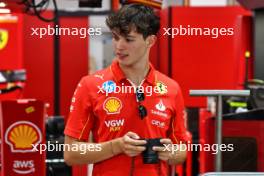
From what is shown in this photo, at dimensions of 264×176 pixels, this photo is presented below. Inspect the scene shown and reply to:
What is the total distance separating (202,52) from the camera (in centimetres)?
597

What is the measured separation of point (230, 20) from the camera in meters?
6.09

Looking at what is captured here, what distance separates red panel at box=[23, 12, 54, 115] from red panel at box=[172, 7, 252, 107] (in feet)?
5.46

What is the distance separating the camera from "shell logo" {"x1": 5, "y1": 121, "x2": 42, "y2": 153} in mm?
3379

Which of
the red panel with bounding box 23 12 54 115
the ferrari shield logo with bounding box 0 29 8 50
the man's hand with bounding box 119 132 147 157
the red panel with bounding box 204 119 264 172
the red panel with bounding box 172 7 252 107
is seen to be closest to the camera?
the man's hand with bounding box 119 132 147 157

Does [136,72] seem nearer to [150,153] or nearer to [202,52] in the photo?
[150,153]

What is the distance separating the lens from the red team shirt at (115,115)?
5.75 feet

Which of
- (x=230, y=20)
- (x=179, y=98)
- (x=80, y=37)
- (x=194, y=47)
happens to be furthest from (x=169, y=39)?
(x=179, y=98)

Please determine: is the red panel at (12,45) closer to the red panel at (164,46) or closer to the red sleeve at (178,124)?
the red panel at (164,46)

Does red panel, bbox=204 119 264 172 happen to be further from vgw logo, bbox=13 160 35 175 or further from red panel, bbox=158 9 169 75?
red panel, bbox=158 9 169 75

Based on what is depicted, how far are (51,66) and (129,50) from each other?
16.5 feet

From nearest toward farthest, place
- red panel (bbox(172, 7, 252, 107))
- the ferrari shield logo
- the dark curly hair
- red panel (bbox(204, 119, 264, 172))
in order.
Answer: the dark curly hair < red panel (bbox(204, 119, 264, 172)) < the ferrari shield logo < red panel (bbox(172, 7, 252, 107))

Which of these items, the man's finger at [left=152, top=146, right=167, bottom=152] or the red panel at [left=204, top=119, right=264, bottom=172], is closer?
the man's finger at [left=152, top=146, right=167, bottom=152]

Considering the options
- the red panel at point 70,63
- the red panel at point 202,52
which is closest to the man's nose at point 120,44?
the red panel at point 202,52

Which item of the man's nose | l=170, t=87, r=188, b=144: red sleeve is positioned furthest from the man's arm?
the man's nose
